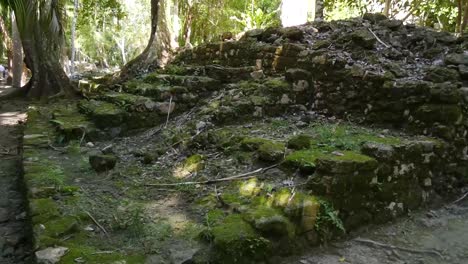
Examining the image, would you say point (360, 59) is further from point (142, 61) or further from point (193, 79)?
point (142, 61)

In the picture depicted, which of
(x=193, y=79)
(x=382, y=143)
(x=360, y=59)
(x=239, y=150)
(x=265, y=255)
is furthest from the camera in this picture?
(x=193, y=79)

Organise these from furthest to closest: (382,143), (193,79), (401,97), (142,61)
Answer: (142,61) < (193,79) < (401,97) < (382,143)

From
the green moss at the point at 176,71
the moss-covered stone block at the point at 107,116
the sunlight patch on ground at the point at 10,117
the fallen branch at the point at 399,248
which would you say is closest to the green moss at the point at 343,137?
the fallen branch at the point at 399,248

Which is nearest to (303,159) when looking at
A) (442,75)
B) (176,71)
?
(442,75)

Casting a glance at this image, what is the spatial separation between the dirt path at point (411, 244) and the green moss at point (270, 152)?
958mm

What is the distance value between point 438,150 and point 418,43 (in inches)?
92.1

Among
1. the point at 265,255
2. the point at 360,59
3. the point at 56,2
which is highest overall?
the point at 56,2

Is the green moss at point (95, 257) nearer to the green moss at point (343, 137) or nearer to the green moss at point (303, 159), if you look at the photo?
the green moss at point (303, 159)

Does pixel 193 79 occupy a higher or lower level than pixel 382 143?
higher

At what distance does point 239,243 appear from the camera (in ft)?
8.59

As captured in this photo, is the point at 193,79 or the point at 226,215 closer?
the point at 226,215

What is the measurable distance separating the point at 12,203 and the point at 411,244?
3639mm

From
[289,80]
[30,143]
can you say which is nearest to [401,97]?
[289,80]

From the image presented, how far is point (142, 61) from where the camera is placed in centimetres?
866
